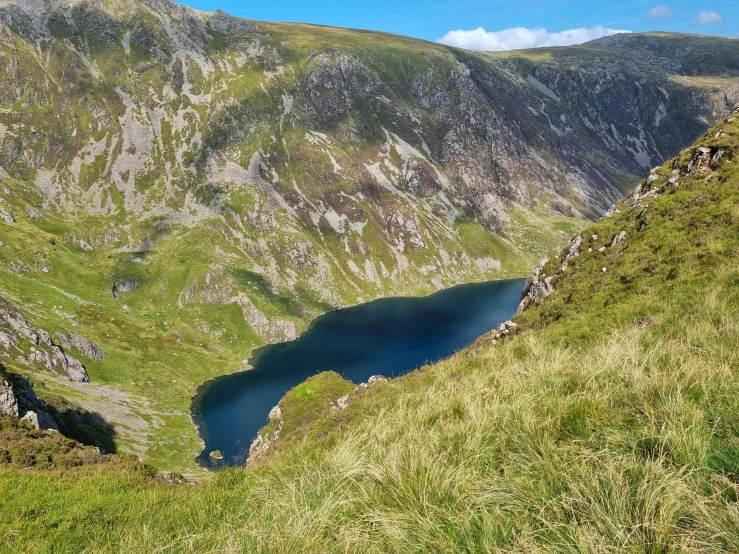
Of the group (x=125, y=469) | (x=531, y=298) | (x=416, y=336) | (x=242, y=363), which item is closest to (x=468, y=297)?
(x=416, y=336)

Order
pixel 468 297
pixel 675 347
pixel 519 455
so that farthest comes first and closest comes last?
pixel 468 297 → pixel 675 347 → pixel 519 455

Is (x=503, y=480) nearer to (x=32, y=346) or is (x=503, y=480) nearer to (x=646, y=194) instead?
(x=646, y=194)

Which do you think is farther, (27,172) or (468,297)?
(468,297)

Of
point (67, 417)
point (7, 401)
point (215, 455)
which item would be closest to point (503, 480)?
point (7, 401)

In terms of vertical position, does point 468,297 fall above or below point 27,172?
below

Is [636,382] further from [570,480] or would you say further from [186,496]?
[186,496]

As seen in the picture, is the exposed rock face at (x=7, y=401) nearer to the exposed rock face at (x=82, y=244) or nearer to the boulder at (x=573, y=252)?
the boulder at (x=573, y=252)
